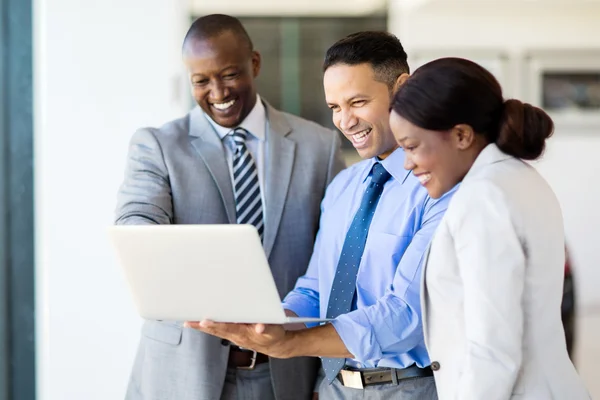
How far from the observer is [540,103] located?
6.84 m

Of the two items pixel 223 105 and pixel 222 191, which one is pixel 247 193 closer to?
pixel 222 191

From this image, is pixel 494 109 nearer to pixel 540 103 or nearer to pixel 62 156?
pixel 62 156

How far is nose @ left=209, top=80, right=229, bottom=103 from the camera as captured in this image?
2201 millimetres

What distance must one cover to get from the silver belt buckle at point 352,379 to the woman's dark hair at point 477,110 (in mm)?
618

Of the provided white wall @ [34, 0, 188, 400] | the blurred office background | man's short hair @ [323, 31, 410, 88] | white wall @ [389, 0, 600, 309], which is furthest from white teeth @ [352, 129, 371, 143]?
white wall @ [389, 0, 600, 309]

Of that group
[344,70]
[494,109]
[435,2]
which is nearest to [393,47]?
[344,70]

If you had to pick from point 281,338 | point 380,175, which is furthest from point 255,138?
point 281,338

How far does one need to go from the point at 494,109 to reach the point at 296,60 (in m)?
4.49

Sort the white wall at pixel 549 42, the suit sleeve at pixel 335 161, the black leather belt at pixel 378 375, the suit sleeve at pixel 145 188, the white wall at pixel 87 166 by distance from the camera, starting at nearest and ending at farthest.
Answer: the black leather belt at pixel 378 375 < the suit sleeve at pixel 145 188 < the suit sleeve at pixel 335 161 < the white wall at pixel 87 166 < the white wall at pixel 549 42

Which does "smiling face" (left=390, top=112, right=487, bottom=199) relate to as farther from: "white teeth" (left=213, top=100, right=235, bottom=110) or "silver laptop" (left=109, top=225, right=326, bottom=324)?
"white teeth" (left=213, top=100, right=235, bottom=110)

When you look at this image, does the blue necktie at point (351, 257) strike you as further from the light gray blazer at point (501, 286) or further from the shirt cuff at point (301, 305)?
the light gray blazer at point (501, 286)

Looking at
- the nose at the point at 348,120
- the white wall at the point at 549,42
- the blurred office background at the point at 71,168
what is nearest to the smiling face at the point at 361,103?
the nose at the point at 348,120

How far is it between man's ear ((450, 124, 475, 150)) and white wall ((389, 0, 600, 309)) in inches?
195

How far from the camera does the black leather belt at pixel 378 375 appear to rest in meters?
1.86
